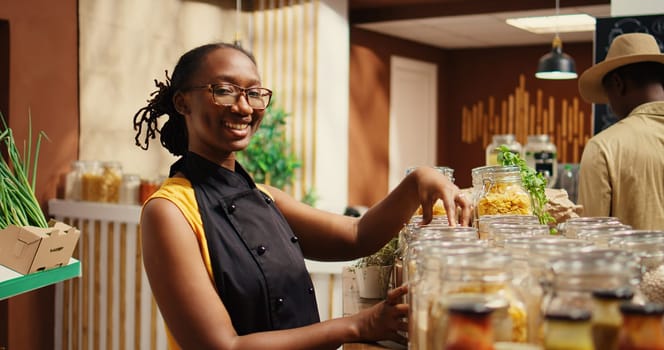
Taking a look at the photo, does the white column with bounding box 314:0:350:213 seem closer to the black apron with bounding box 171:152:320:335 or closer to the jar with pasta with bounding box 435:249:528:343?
the black apron with bounding box 171:152:320:335

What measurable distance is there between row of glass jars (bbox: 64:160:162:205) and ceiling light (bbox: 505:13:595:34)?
4.09 meters

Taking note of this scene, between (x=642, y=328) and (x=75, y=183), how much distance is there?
4645 millimetres

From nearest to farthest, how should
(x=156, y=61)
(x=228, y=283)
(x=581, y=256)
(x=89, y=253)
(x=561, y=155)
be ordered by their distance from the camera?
1. (x=581, y=256)
2. (x=228, y=283)
3. (x=89, y=253)
4. (x=156, y=61)
5. (x=561, y=155)

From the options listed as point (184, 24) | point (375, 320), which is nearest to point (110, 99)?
point (184, 24)

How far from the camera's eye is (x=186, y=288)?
1465mm

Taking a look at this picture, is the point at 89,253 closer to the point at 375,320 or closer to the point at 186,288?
the point at 186,288

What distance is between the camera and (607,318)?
763 millimetres

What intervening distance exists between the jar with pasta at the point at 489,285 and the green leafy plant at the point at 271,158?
5.97 metres

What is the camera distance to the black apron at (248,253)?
1587 millimetres

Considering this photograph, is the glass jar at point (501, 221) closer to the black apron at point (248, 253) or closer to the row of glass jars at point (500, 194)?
the row of glass jars at point (500, 194)

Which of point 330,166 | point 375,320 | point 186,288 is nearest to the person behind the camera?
point 375,320

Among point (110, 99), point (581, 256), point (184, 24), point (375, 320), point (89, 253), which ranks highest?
point (184, 24)

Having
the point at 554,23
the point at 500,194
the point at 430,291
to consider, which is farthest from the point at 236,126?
the point at 554,23

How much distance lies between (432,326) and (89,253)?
3994 millimetres
